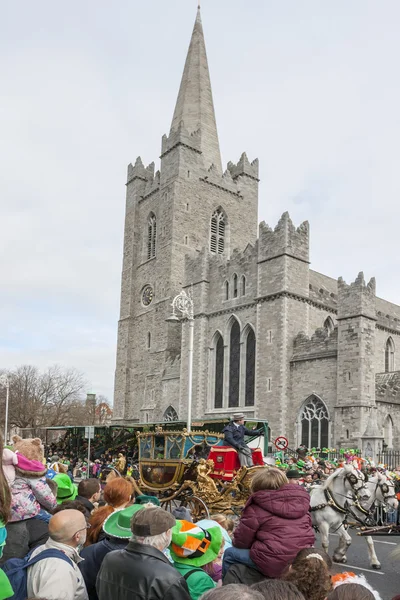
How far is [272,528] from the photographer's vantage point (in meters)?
4.17

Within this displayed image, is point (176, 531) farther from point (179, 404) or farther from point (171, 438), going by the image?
point (179, 404)

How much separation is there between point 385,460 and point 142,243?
2881 cm

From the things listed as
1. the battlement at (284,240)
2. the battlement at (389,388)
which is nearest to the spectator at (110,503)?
the battlement at (389,388)

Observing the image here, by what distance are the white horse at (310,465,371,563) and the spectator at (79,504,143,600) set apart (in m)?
6.19

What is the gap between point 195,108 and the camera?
50719 mm

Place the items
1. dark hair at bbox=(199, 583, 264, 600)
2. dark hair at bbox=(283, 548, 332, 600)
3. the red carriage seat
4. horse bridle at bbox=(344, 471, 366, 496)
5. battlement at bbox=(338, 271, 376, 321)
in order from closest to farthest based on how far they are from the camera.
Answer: dark hair at bbox=(199, 583, 264, 600) < dark hair at bbox=(283, 548, 332, 600) < horse bridle at bbox=(344, 471, 366, 496) < the red carriage seat < battlement at bbox=(338, 271, 376, 321)

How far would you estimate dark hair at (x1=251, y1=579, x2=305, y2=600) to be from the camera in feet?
8.00

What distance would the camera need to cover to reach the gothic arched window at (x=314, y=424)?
2883 centimetres

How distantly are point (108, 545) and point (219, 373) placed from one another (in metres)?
31.7

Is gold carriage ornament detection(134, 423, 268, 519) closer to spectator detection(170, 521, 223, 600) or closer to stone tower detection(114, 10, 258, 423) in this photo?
spectator detection(170, 521, 223, 600)

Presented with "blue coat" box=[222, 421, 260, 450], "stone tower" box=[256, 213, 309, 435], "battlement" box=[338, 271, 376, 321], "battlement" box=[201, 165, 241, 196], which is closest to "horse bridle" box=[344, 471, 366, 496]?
"blue coat" box=[222, 421, 260, 450]

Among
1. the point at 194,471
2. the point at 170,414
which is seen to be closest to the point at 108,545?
the point at 194,471

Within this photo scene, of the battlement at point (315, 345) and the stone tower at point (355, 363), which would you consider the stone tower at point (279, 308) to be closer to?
the battlement at point (315, 345)

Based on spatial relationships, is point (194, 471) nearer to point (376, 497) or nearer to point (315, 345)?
point (376, 497)
